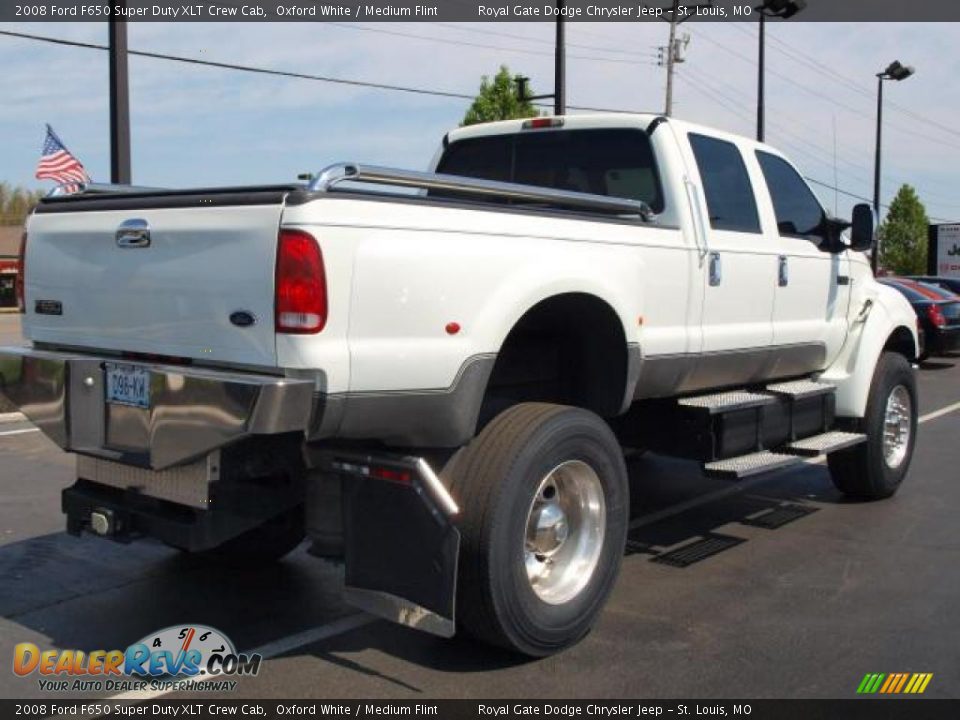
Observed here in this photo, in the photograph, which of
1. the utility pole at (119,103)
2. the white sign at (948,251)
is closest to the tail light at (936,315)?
the utility pole at (119,103)

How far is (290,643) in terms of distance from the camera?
4520 millimetres

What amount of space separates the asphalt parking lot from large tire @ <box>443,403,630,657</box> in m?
0.20

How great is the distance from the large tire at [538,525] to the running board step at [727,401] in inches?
41.7

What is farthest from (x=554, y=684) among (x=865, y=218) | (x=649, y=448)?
(x=865, y=218)

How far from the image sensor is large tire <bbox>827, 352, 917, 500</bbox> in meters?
7.05

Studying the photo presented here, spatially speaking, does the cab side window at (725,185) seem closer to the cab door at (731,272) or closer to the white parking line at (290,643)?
the cab door at (731,272)

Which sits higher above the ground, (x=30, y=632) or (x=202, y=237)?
(x=202, y=237)

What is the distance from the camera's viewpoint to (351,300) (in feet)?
11.9

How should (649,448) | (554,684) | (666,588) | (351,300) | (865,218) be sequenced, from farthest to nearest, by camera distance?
(865,218) → (649,448) → (666,588) → (554,684) → (351,300)

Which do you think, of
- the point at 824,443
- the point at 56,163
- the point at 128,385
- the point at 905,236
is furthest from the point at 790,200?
the point at 905,236

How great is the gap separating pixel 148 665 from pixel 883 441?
510 cm

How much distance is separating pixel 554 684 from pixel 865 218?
4178 millimetres
